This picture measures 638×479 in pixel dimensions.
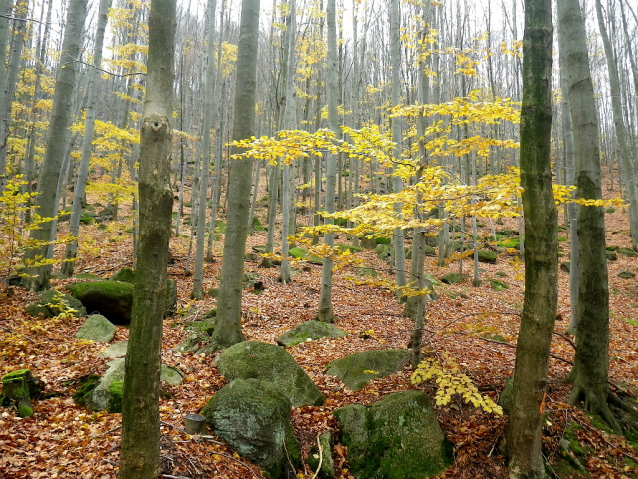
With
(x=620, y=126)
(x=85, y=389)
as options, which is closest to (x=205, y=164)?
(x=85, y=389)

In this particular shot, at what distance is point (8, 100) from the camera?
8031mm

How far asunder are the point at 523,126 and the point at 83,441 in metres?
5.07

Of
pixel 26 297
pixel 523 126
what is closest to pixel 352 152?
pixel 523 126

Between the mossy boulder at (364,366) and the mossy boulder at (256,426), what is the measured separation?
5.20ft

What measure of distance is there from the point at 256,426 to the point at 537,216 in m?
3.51

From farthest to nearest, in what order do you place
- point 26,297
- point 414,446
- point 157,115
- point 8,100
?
point 8,100
point 26,297
point 414,446
point 157,115

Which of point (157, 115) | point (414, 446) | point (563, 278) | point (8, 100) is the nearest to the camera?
point (157, 115)

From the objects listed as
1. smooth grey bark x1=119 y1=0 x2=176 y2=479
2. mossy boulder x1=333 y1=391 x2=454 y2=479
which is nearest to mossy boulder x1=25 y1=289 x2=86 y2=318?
smooth grey bark x1=119 y1=0 x2=176 y2=479

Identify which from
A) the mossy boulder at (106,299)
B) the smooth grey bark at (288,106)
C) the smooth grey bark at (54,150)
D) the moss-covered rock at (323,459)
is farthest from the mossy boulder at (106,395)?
the smooth grey bark at (288,106)

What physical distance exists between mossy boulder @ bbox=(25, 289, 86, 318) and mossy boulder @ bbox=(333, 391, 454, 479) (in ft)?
17.9

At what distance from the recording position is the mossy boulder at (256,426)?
364cm

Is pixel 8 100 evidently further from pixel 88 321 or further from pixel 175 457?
pixel 175 457

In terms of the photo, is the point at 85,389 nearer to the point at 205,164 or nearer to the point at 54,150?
the point at 54,150

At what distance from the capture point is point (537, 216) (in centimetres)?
337
